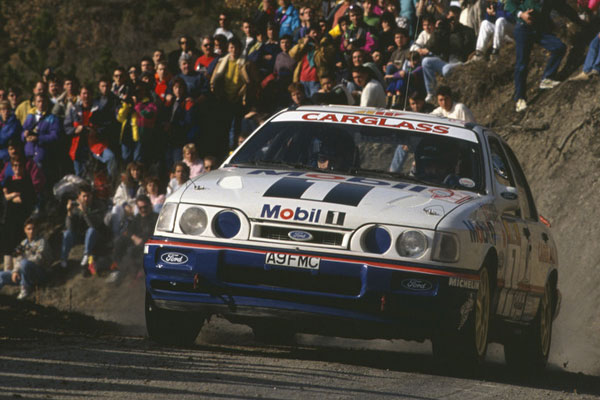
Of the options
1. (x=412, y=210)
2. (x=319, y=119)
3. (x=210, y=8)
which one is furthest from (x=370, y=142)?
(x=210, y=8)

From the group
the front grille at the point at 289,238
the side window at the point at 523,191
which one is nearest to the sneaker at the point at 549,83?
the side window at the point at 523,191

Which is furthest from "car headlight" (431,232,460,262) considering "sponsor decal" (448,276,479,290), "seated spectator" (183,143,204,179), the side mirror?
"seated spectator" (183,143,204,179)

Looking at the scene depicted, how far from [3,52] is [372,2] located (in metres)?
22.9

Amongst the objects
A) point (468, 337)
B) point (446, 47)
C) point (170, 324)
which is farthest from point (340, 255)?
point (446, 47)

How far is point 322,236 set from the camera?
7.09 m

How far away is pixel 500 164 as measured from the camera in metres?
8.83

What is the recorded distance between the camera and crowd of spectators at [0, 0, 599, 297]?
47.9 ft

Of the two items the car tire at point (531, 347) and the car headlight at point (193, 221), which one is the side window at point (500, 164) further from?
the car headlight at point (193, 221)

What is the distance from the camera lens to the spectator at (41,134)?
1644cm

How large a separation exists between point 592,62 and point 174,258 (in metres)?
9.10

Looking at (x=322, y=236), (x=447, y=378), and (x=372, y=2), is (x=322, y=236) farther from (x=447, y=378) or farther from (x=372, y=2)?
(x=372, y=2)

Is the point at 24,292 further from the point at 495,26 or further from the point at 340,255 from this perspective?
the point at 340,255

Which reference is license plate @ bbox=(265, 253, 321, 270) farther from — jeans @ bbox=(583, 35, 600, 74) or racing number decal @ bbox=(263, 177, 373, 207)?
jeans @ bbox=(583, 35, 600, 74)

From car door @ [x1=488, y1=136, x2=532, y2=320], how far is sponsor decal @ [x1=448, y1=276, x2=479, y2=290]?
0.68 m
